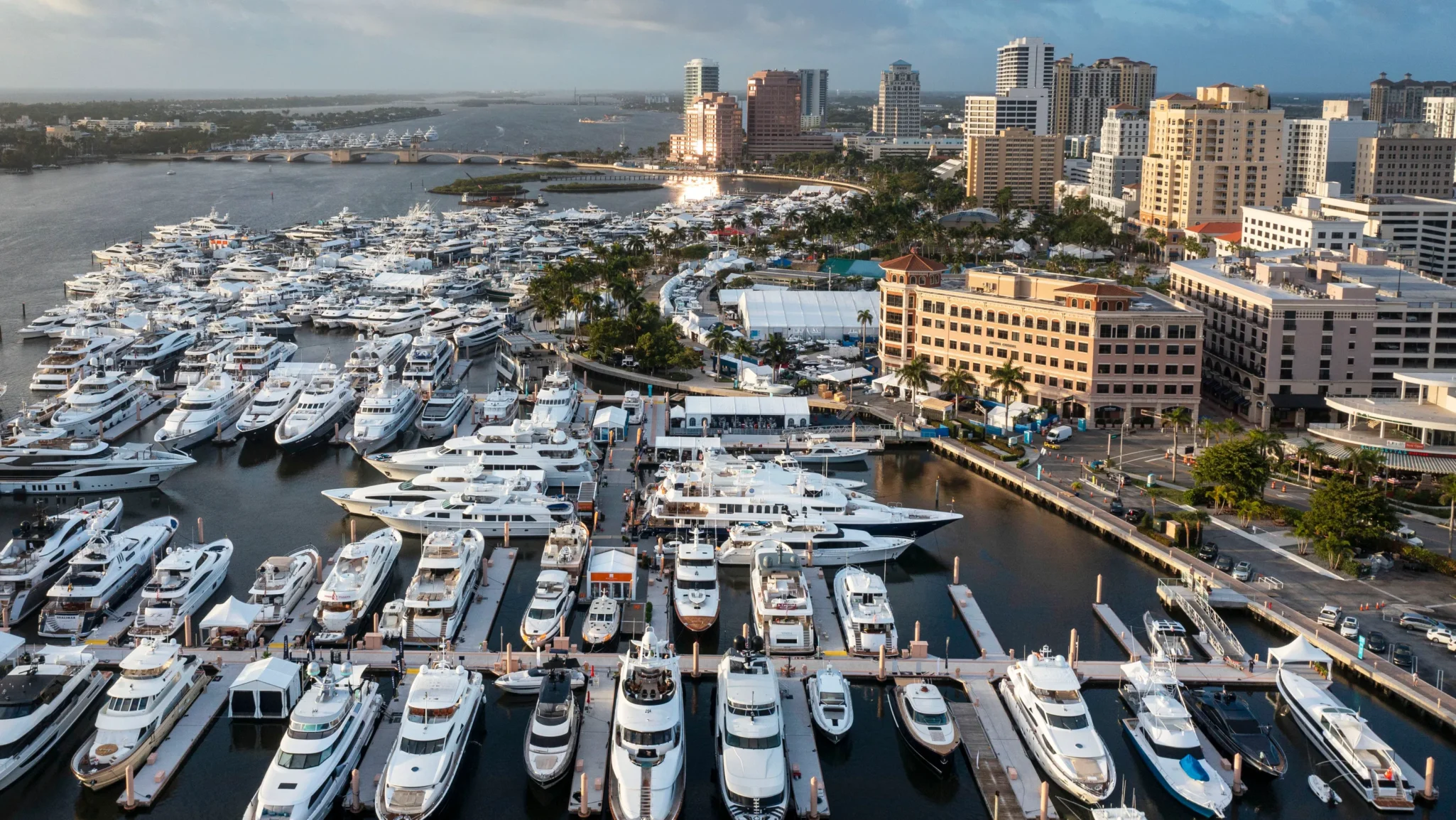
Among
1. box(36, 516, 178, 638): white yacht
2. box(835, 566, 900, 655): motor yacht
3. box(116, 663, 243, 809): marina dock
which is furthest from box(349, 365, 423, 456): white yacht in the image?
Answer: box(835, 566, 900, 655): motor yacht

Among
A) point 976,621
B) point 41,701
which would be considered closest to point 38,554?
point 41,701

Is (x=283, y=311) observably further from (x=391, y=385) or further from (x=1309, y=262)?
(x=1309, y=262)

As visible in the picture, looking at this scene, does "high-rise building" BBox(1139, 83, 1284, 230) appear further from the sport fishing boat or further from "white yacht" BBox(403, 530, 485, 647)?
the sport fishing boat

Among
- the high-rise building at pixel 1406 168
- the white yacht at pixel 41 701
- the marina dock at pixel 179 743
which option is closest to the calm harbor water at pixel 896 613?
the marina dock at pixel 179 743

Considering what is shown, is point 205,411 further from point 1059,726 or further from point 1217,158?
point 1217,158

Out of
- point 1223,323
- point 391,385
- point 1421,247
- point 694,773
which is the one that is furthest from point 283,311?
point 1421,247
